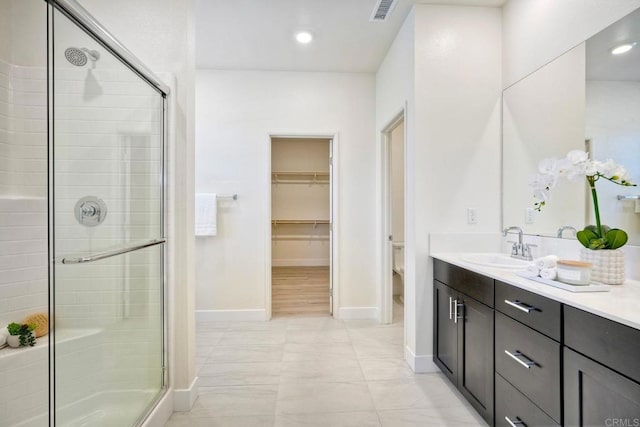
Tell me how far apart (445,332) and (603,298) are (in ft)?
3.71

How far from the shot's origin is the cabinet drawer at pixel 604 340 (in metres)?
0.95

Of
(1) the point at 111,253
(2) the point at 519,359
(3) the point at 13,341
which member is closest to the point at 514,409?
(2) the point at 519,359

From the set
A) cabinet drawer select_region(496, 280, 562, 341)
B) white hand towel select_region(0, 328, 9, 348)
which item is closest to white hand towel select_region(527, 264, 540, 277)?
cabinet drawer select_region(496, 280, 562, 341)

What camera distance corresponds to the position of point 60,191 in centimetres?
134

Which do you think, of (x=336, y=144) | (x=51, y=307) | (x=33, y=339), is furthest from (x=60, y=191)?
(x=336, y=144)

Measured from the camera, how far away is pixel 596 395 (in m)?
1.07

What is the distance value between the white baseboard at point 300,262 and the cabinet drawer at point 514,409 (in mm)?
5025

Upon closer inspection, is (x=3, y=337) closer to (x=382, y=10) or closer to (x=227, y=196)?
(x=227, y=196)

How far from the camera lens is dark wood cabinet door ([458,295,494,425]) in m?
1.70

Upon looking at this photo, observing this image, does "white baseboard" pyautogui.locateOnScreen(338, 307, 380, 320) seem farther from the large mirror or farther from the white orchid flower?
the white orchid flower

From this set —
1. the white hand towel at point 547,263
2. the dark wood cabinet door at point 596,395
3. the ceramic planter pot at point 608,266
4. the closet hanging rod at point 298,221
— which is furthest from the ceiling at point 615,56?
the closet hanging rod at point 298,221

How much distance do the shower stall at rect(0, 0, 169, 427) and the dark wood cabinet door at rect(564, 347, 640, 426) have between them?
193 cm

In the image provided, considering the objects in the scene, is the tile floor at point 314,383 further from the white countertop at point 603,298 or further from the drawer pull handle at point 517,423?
the white countertop at point 603,298

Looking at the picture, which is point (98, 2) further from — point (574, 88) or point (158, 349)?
point (574, 88)
